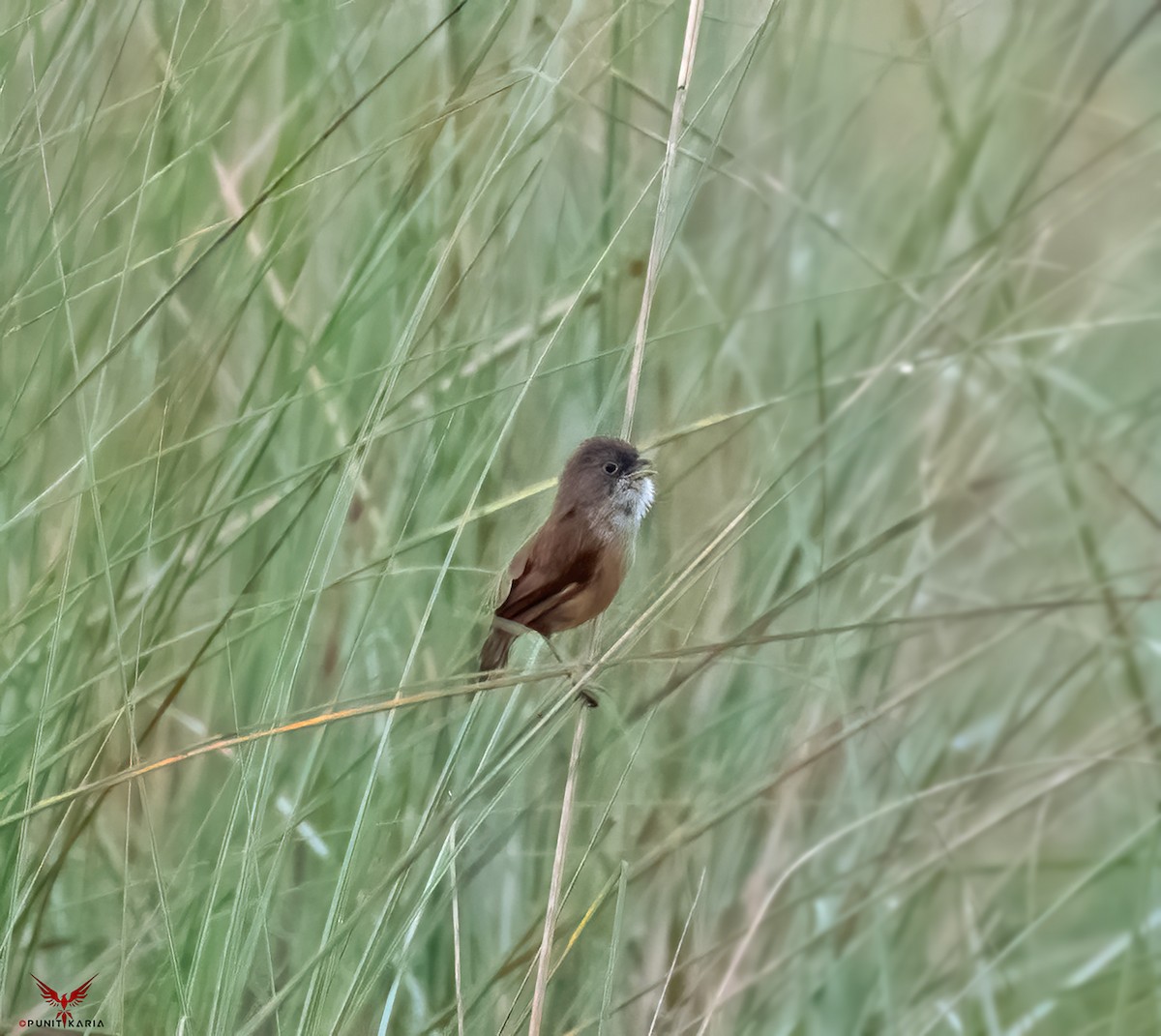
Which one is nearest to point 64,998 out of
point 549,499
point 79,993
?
point 79,993

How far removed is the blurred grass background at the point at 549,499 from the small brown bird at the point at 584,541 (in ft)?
0.07

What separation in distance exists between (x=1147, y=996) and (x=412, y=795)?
58 cm

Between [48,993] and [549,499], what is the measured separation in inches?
26.5

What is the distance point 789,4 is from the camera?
0.89 m

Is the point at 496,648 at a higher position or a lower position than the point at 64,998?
higher

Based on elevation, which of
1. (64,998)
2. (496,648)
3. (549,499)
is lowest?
(64,998)

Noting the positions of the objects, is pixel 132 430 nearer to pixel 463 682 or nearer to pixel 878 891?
pixel 463 682

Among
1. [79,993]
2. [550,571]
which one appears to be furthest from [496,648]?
[79,993]

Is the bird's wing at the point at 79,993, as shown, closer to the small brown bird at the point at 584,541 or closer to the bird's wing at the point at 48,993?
the bird's wing at the point at 48,993

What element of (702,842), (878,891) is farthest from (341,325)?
(878,891)

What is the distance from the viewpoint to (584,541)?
912 mm

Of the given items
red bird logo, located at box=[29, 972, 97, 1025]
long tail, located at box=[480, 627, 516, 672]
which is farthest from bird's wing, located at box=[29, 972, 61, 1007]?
long tail, located at box=[480, 627, 516, 672]

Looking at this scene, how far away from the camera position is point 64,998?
1.01 metres

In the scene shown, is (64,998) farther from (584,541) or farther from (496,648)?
(584,541)
